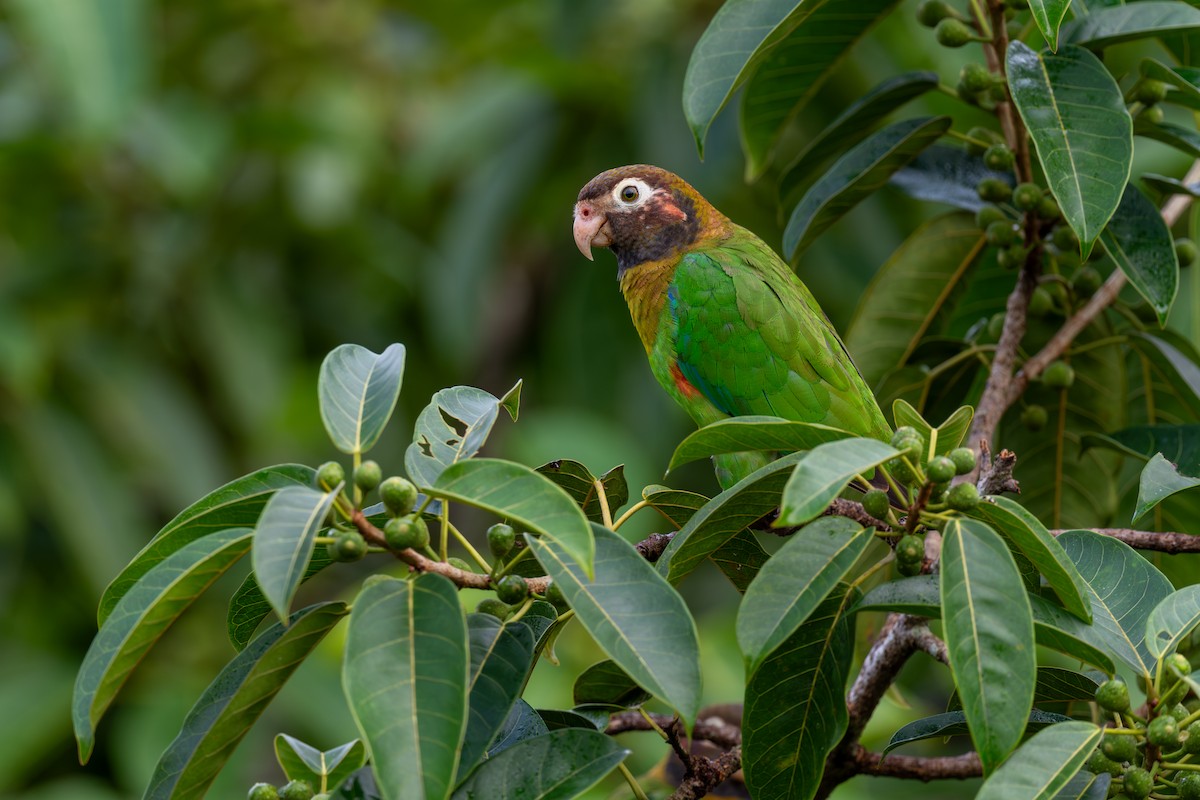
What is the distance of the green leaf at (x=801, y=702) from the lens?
1878 millimetres

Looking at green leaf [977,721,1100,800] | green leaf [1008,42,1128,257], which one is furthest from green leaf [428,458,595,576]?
green leaf [1008,42,1128,257]

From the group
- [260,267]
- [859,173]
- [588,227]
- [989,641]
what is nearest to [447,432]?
[989,641]

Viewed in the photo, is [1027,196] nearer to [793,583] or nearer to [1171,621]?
[1171,621]

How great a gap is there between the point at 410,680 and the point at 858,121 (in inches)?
86.3

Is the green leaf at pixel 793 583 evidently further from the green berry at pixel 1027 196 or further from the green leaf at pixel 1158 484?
the green berry at pixel 1027 196

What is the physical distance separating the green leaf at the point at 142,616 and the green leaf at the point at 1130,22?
208 centimetres

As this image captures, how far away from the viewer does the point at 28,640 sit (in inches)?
222

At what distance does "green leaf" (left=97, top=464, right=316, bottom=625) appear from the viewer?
1764mm

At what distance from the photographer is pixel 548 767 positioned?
175 cm

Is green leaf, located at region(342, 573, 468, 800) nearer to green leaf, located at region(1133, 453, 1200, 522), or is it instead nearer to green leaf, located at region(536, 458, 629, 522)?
green leaf, located at region(536, 458, 629, 522)

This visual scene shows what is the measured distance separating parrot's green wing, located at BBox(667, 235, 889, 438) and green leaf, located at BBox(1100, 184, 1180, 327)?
0.78 meters

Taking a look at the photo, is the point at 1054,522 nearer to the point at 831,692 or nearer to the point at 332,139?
the point at 831,692

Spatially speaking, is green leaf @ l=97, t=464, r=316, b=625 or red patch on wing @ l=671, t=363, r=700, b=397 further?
red patch on wing @ l=671, t=363, r=700, b=397

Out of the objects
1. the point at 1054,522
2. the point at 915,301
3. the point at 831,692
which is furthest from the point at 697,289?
the point at 831,692
